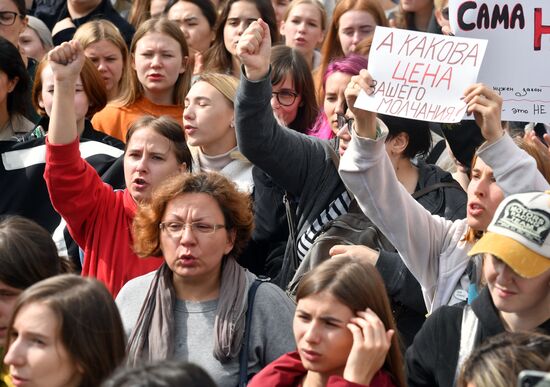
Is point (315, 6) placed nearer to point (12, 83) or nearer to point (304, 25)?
point (304, 25)

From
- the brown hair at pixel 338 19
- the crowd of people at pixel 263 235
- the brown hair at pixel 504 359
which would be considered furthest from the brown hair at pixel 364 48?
the brown hair at pixel 504 359

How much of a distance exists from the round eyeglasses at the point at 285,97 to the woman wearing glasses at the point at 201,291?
5.71ft

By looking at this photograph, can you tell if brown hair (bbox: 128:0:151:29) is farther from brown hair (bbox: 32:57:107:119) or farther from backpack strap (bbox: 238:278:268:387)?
backpack strap (bbox: 238:278:268:387)

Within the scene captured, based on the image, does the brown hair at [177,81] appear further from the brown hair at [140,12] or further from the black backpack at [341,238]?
the black backpack at [341,238]

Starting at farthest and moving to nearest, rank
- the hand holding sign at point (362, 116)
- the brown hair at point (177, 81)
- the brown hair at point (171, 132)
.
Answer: the brown hair at point (177, 81), the brown hair at point (171, 132), the hand holding sign at point (362, 116)

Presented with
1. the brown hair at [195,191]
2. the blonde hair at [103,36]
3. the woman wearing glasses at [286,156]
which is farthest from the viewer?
the blonde hair at [103,36]

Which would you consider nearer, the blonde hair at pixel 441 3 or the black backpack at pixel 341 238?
the black backpack at pixel 341 238

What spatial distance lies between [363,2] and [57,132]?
3259 millimetres

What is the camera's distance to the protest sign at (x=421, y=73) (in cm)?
538

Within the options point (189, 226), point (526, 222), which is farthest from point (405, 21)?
point (526, 222)

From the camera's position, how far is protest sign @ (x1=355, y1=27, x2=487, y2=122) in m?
5.38

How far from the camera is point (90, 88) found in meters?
7.32

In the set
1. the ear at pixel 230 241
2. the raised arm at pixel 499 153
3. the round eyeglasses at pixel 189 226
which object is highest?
the raised arm at pixel 499 153

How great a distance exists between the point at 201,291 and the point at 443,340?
3.87ft
